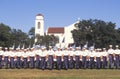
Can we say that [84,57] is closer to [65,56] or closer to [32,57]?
[65,56]

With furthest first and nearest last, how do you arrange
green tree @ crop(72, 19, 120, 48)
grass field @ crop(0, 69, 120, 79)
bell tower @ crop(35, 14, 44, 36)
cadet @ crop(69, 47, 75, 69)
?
bell tower @ crop(35, 14, 44, 36), green tree @ crop(72, 19, 120, 48), cadet @ crop(69, 47, 75, 69), grass field @ crop(0, 69, 120, 79)

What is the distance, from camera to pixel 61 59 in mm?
32094

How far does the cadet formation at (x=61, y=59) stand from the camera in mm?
31844

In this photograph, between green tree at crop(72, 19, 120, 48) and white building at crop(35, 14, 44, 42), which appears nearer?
green tree at crop(72, 19, 120, 48)

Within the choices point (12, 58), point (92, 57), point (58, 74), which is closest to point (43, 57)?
point (12, 58)

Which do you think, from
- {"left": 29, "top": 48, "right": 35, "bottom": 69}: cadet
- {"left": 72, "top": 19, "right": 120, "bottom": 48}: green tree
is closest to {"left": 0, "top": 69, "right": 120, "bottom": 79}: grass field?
{"left": 29, "top": 48, "right": 35, "bottom": 69}: cadet

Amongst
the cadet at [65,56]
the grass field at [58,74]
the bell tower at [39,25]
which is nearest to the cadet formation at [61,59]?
the cadet at [65,56]

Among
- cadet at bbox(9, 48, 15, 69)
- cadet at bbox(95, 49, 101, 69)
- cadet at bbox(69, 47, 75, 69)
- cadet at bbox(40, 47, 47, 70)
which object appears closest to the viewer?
cadet at bbox(40, 47, 47, 70)

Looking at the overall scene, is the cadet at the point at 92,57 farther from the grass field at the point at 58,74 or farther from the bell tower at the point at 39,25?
the bell tower at the point at 39,25

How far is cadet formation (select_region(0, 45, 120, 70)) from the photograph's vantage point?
31844 mm

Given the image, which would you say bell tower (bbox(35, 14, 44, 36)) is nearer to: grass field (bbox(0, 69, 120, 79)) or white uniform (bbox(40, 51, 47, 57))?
white uniform (bbox(40, 51, 47, 57))

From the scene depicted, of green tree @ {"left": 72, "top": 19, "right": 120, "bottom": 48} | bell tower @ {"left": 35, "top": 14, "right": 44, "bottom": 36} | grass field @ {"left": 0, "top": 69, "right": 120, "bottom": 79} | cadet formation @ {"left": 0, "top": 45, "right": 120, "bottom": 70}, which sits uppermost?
bell tower @ {"left": 35, "top": 14, "right": 44, "bottom": 36}

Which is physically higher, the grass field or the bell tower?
the bell tower

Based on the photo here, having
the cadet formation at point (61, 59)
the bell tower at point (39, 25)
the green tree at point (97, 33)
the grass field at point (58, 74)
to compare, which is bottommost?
the grass field at point (58, 74)
